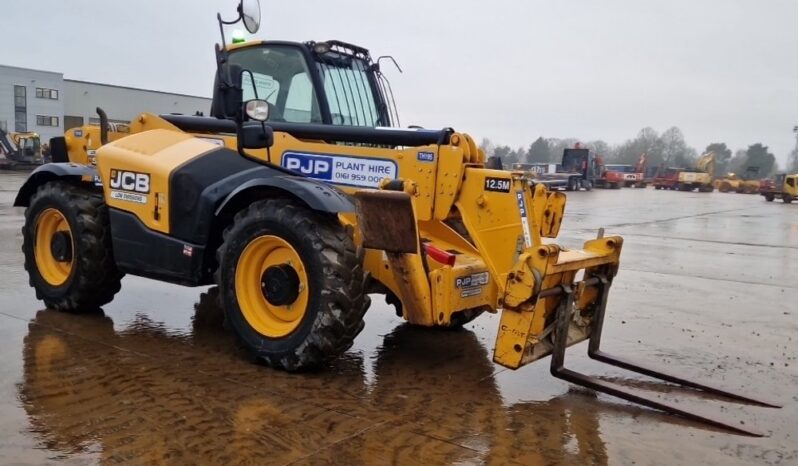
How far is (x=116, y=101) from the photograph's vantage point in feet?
196

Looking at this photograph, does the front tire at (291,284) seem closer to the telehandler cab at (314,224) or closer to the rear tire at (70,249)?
the telehandler cab at (314,224)

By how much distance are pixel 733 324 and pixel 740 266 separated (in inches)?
216

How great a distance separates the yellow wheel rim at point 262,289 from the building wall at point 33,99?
6088 centimetres

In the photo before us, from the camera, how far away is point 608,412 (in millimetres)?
4375

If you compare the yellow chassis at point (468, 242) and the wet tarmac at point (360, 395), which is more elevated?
the yellow chassis at point (468, 242)

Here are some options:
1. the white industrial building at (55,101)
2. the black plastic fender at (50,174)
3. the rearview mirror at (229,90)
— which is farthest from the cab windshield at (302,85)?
the white industrial building at (55,101)

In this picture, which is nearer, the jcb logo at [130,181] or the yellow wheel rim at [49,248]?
the jcb logo at [130,181]

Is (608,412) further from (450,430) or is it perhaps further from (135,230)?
(135,230)

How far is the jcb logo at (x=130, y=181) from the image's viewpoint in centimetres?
558


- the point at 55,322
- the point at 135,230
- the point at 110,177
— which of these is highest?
the point at 110,177

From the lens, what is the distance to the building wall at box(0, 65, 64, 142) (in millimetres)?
59312

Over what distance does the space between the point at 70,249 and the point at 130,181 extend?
956 mm

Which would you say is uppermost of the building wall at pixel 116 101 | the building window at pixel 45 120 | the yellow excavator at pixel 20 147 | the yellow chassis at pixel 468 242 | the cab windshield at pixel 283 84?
the building wall at pixel 116 101

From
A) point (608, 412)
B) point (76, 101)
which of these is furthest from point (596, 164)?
point (608, 412)
